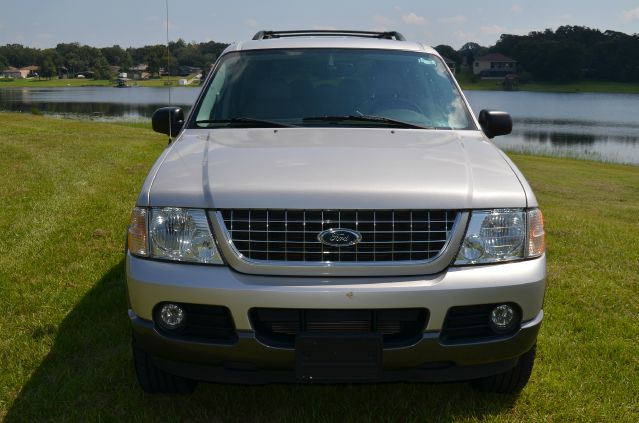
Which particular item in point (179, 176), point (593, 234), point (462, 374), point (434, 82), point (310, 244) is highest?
point (434, 82)

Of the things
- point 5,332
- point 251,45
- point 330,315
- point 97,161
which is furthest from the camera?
point 97,161

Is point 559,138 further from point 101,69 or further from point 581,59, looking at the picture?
point 101,69

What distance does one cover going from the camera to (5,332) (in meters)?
4.10

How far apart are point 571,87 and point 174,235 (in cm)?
11664

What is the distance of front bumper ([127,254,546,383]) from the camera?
2529 millimetres

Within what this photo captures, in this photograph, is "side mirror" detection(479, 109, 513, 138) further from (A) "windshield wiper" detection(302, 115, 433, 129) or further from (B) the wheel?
(B) the wheel

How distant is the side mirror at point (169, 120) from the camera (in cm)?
412

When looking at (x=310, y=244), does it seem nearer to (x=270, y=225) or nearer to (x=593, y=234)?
(x=270, y=225)

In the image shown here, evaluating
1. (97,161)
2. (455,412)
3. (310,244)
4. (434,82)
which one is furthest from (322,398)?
(97,161)

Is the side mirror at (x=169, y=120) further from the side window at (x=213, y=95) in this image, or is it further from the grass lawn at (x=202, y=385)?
the grass lawn at (x=202, y=385)

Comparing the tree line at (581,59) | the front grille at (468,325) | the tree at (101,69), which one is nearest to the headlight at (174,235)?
the front grille at (468,325)

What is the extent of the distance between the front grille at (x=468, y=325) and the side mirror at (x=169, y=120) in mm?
2351

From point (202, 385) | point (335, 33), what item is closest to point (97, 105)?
point (335, 33)

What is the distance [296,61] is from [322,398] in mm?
2278
